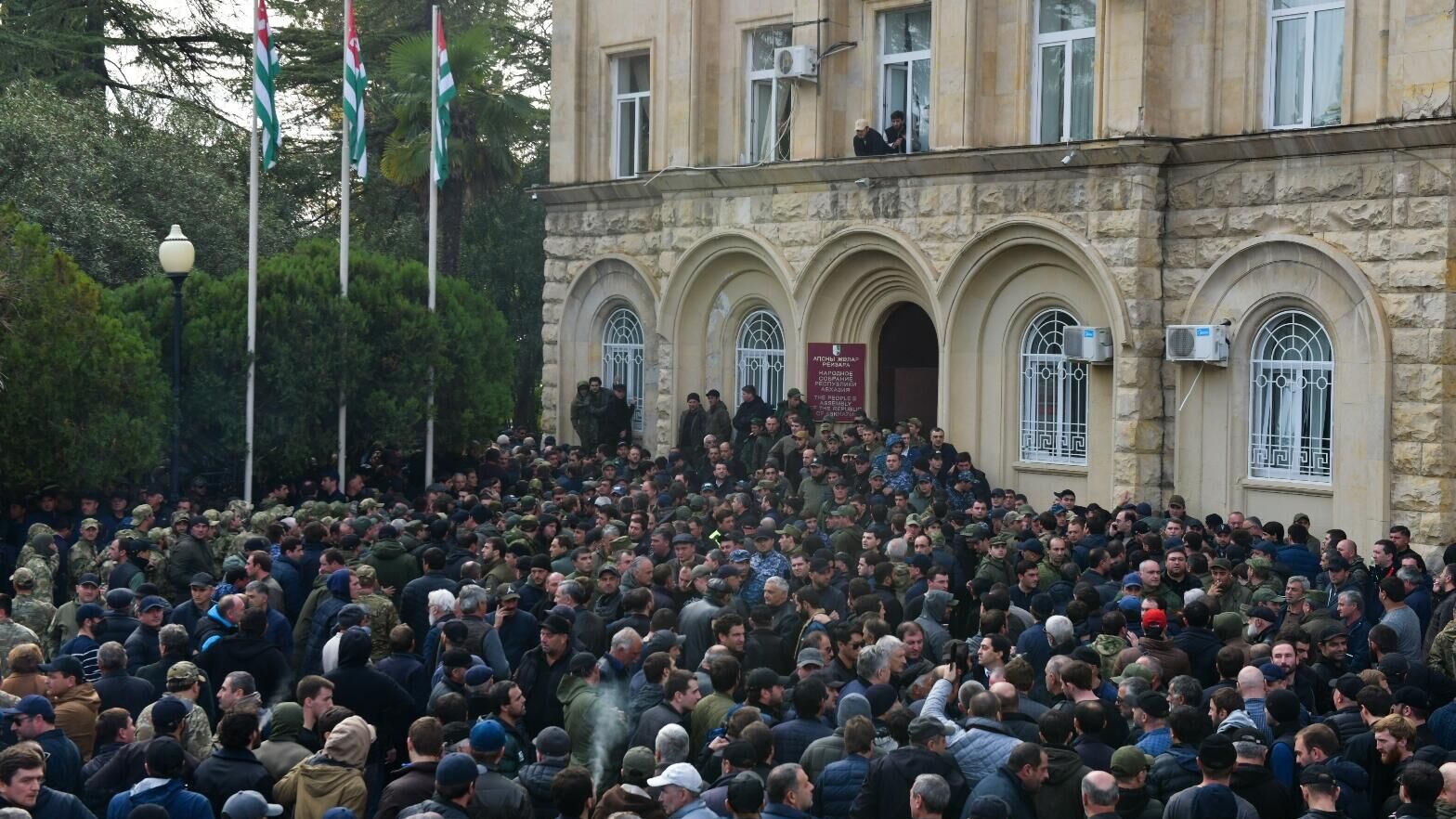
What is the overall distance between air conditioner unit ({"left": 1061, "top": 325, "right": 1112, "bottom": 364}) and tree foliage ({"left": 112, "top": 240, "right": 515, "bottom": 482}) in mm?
8598

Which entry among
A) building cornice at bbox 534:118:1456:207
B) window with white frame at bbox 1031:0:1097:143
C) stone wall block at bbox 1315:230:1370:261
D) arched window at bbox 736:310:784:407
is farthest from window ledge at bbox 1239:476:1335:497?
arched window at bbox 736:310:784:407

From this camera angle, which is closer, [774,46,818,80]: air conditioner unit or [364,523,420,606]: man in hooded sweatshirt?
[364,523,420,606]: man in hooded sweatshirt

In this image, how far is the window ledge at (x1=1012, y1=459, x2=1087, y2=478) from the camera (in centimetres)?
2219

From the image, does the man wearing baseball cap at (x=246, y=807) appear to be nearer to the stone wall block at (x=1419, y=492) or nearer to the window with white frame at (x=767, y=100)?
the stone wall block at (x=1419, y=492)

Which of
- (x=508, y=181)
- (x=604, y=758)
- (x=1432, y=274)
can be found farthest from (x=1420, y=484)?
(x=508, y=181)

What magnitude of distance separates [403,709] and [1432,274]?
13192 mm

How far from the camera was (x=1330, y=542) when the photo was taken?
16.2m

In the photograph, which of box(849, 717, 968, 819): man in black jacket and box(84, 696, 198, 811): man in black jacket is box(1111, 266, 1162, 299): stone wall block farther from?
box(84, 696, 198, 811): man in black jacket

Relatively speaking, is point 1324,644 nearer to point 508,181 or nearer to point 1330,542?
point 1330,542

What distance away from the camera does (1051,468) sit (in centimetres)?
2244

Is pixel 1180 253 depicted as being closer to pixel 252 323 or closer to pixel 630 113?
pixel 630 113

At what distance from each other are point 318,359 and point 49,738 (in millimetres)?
14009

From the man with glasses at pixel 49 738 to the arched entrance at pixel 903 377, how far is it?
17592mm

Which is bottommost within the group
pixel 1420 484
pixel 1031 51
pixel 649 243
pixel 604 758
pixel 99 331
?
pixel 604 758
